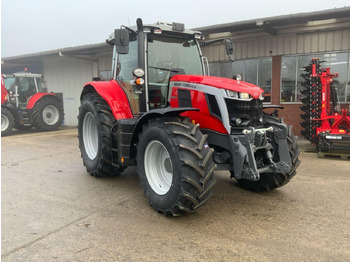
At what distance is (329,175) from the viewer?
18.2 ft

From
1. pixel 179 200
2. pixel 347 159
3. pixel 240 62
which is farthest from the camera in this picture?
pixel 240 62

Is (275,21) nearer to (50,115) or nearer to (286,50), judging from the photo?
(286,50)

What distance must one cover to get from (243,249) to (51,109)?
42.5 feet

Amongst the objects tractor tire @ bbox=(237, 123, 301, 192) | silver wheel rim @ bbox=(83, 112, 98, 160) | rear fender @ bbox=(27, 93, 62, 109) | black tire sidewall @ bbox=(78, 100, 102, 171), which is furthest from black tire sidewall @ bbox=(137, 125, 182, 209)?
rear fender @ bbox=(27, 93, 62, 109)

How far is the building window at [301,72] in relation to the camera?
9.16 metres

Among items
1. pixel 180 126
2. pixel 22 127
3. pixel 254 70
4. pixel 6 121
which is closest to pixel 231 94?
pixel 180 126

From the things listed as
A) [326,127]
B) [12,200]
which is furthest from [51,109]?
[326,127]

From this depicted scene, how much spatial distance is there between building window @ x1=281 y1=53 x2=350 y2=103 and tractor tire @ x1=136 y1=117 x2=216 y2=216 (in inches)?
267

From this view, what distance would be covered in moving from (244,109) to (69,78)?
47.7ft

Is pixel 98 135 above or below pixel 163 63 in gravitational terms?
below

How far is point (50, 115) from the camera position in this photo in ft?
45.7

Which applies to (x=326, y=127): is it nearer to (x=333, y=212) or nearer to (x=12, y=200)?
(x=333, y=212)

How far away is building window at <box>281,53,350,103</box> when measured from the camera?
30.1ft

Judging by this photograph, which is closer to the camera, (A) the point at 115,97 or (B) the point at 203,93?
(B) the point at 203,93
